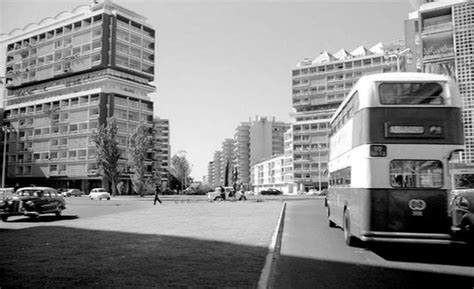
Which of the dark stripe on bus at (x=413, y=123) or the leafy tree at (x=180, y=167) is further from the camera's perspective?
the leafy tree at (x=180, y=167)

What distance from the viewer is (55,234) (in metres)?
13.0

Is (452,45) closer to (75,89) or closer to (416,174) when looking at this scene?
(416,174)

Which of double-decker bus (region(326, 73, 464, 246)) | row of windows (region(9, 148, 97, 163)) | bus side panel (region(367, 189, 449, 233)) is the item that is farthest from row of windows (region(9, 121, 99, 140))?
bus side panel (region(367, 189, 449, 233))

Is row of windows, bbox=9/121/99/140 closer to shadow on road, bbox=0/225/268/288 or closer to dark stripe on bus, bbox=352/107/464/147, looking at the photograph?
shadow on road, bbox=0/225/268/288

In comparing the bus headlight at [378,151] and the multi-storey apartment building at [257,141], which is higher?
the multi-storey apartment building at [257,141]

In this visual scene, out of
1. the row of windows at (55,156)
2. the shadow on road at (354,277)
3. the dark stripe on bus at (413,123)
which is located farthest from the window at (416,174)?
the row of windows at (55,156)

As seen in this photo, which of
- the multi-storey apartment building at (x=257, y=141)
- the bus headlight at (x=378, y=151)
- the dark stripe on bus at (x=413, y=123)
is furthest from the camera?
the multi-storey apartment building at (x=257, y=141)

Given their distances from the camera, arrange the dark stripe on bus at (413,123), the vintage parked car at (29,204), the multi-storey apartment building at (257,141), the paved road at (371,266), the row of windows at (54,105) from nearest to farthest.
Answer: the paved road at (371,266)
the dark stripe on bus at (413,123)
the vintage parked car at (29,204)
the row of windows at (54,105)
the multi-storey apartment building at (257,141)

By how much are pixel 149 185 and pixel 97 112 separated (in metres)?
20.5

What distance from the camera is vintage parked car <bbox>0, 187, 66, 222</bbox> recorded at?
18.4 metres

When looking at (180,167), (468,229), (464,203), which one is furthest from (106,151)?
(468,229)

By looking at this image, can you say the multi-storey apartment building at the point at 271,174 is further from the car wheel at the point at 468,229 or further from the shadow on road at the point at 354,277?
the shadow on road at the point at 354,277

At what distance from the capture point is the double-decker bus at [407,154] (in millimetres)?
9023

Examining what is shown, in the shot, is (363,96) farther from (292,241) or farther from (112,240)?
(112,240)
